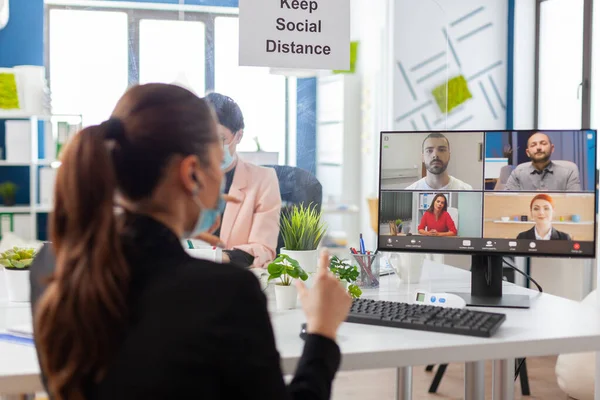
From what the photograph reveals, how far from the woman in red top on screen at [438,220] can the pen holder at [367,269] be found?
7.5 inches

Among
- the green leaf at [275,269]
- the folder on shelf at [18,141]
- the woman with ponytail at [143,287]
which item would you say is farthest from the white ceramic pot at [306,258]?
the folder on shelf at [18,141]

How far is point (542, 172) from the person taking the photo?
1.97 metres

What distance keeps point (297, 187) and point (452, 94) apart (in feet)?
9.19

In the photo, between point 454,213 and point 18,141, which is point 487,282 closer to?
point 454,213

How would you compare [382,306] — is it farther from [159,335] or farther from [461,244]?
[159,335]

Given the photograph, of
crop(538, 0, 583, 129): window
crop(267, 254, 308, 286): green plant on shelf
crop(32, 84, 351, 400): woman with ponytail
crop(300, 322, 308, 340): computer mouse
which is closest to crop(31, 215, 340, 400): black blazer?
crop(32, 84, 351, 400): woman with ponytail

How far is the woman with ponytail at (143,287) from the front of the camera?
86cm

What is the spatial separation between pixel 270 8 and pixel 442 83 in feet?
9.19

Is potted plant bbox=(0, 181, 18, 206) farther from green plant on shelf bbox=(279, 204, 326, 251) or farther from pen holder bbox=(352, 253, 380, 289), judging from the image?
pen holder bbox=(352, 253, 380, 289)

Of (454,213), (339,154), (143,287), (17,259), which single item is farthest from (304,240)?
(143,287)

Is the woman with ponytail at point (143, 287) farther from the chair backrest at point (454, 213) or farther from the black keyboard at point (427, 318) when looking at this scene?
the chair backrest at point (454, 213)

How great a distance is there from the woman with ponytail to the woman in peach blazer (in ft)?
4.38

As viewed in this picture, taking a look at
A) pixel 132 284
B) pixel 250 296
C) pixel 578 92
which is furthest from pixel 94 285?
pixel 578 92

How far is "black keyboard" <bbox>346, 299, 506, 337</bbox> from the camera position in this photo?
1.58 metres
